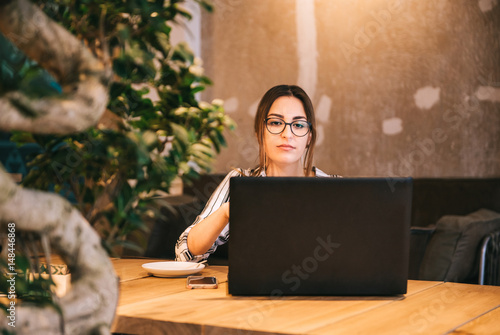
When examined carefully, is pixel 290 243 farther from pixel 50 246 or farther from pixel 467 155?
pixel 467 155

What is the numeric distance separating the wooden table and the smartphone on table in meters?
0.02

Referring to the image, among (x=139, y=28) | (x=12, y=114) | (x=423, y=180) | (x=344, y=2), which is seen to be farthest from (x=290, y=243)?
(x=344, y=2)

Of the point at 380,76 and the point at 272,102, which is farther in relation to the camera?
the point at 380,76

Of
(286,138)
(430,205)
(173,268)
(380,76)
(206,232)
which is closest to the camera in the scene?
(173,268)

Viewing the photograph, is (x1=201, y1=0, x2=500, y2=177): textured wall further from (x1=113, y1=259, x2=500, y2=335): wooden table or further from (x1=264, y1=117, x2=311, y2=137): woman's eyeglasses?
(x1=113, y1=259, x2=500, y2=335): wooden table

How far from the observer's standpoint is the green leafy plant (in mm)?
831

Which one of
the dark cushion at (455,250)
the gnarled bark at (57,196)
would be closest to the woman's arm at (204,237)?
the gnarled bark at (57,196)

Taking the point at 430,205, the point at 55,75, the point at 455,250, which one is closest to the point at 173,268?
the point at 55,75

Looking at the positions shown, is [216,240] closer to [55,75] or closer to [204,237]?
[204,237]

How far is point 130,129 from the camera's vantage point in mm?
886

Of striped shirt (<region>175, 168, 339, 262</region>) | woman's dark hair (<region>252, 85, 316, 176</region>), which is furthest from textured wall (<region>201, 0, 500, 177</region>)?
striped shirt (<region>175, 168, 339, 262</region>)

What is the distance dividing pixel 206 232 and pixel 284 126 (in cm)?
61

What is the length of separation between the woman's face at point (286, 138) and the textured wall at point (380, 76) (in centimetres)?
88

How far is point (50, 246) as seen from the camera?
0.80 metres
